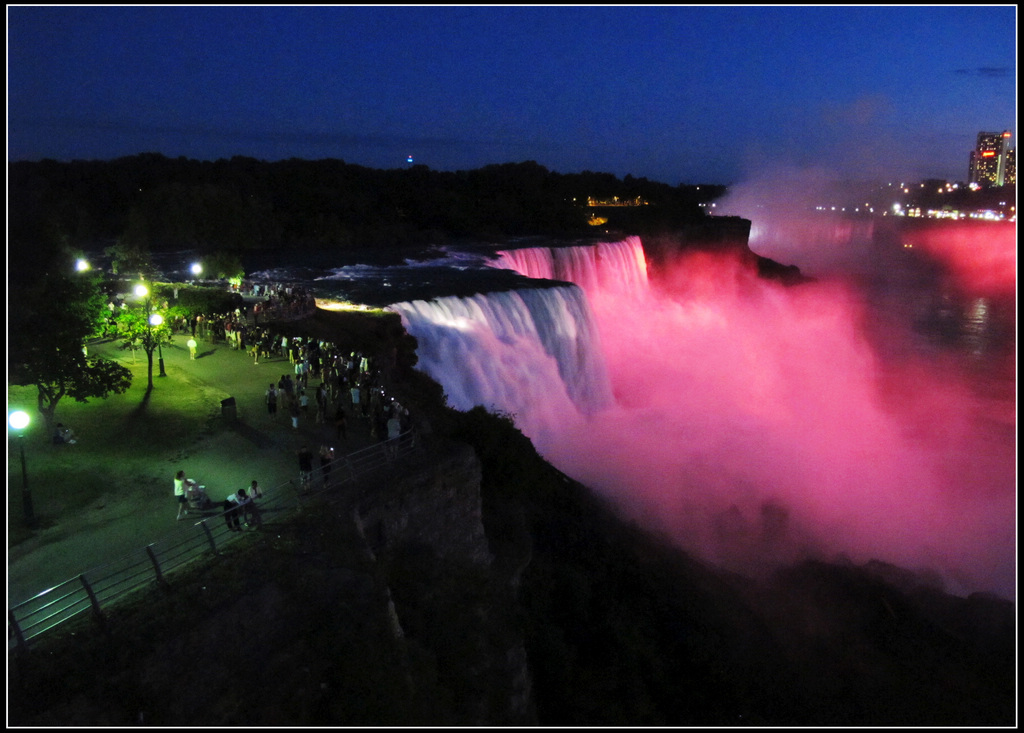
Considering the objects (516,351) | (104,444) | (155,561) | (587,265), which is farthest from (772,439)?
(155,561)

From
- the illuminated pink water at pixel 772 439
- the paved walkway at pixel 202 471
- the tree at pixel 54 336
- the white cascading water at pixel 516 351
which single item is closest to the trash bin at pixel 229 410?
the paved walkway at pixel 202 471

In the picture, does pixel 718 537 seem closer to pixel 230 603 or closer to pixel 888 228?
pixel 230 603

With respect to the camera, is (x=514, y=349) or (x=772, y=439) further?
(x=772, y=439)

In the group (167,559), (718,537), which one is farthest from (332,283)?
(167,559)

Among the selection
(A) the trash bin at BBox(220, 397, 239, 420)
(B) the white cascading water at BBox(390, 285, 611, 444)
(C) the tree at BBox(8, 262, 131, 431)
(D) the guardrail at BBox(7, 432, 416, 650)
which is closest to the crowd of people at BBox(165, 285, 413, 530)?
(D) the guardrail at BBox(7, 432, 416, 650)

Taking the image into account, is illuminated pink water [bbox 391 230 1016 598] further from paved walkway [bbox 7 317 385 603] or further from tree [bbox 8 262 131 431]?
tree [bbox 8 262 131 431]

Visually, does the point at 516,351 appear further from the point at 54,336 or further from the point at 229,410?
the point at 54,336
